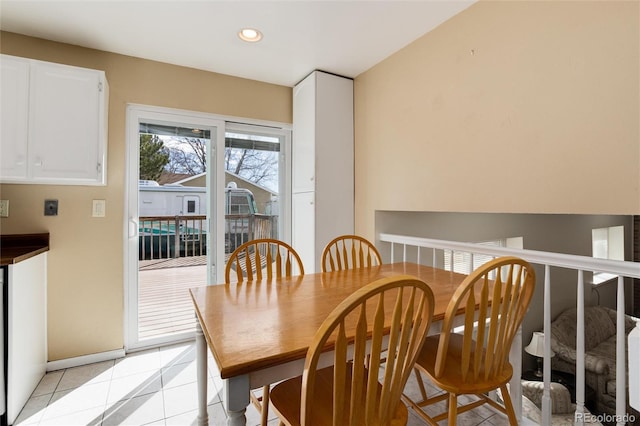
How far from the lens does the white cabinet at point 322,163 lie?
112 inches

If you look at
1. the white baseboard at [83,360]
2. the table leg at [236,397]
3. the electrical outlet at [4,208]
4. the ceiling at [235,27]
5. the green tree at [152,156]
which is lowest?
the white baseboard at [83,360]

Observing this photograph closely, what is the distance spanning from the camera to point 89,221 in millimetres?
2451

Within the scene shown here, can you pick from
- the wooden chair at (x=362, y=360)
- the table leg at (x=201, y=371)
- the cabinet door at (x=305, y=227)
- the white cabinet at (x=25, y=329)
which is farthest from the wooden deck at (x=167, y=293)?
the wooden chair at (x=362, y=360)

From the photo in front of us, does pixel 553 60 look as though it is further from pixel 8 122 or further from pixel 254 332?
pixel 8 122

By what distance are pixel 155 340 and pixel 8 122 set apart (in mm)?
1907

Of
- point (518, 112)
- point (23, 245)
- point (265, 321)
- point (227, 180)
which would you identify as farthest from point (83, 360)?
point (518, 112)

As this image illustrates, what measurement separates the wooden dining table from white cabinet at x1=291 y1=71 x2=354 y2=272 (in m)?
0.94

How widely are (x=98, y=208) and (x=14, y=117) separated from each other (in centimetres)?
77

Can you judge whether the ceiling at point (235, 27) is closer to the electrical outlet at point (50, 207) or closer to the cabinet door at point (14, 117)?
the cabinet door at point (14, 117)

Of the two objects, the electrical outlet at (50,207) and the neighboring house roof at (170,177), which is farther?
the neighboring house roof at (170,177)

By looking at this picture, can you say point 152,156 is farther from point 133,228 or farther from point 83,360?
point 83,360

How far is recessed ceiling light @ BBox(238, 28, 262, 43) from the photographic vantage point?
2.22 metres

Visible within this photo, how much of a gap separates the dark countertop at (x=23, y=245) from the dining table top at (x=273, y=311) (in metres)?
1.33

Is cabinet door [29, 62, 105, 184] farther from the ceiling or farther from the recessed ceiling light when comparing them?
the recessed ceiling light
